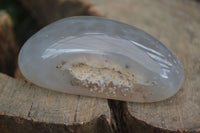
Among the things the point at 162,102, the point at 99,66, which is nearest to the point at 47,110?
the point at 99,66

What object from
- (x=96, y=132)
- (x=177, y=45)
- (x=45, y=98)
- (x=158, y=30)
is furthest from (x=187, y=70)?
(x=45, y=98)

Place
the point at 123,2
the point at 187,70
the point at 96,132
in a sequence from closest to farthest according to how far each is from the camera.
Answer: the point at 96,132 → the point at 187,70 → the point at 123,2

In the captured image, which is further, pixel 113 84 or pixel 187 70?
pixel 187 70

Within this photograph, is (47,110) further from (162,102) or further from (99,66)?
(162,102)

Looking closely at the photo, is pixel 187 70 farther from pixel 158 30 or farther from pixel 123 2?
pixel 123 2

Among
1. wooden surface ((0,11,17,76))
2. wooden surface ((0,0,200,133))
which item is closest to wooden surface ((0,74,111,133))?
wooden surface ((0,0,200,133))

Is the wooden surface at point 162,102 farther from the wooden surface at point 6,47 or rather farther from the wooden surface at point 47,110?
the wooden surface at point 6,47

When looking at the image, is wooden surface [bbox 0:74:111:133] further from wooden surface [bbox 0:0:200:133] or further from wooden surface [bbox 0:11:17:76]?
wooden surface [bbox 0:11:17:76]
